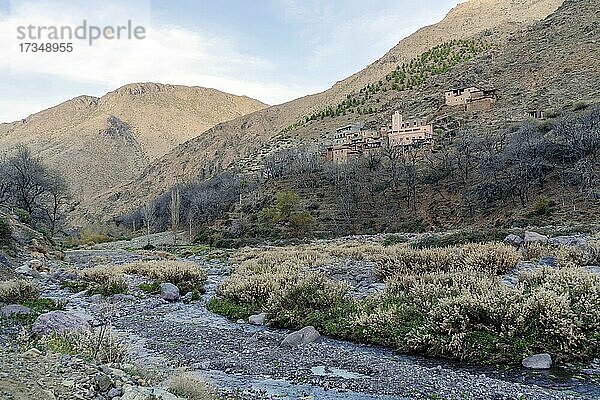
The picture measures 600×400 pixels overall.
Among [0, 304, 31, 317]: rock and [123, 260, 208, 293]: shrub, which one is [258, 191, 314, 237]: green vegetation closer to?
[123, 260, 208, 293]: shrub

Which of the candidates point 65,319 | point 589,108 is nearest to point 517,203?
point 589,108

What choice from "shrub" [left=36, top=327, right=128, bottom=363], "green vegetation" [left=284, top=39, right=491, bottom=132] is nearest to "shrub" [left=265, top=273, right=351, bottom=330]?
"shrub" [left=36, top=327, right=128, bottom=363]

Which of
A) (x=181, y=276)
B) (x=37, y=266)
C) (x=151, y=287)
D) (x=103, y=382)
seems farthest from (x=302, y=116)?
(x=103, y=382)

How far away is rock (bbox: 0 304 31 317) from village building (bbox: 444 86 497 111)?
60693 millimetres

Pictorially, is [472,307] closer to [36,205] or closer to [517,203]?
[517,203]

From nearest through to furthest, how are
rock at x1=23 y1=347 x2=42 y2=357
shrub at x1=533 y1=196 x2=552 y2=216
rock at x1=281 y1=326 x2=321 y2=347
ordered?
rock at x1=23 y1=347 x2=42 y2=357, rock at x1=281 y1=326 x2=321 y2=347, shrub at x1=533 y1=196 x2=552 y2=216

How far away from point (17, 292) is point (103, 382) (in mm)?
10468

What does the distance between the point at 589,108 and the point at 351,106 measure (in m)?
55.1

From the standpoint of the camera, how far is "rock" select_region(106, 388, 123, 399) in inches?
222

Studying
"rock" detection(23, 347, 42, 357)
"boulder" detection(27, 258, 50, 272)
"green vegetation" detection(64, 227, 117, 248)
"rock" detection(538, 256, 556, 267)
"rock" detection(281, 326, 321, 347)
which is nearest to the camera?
"rock" detection(23, 347, 42, 357)

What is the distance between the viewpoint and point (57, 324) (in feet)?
32.2

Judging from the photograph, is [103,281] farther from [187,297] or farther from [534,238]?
[534,238]

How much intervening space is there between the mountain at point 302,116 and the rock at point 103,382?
255ft

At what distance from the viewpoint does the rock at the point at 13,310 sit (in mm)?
12258
